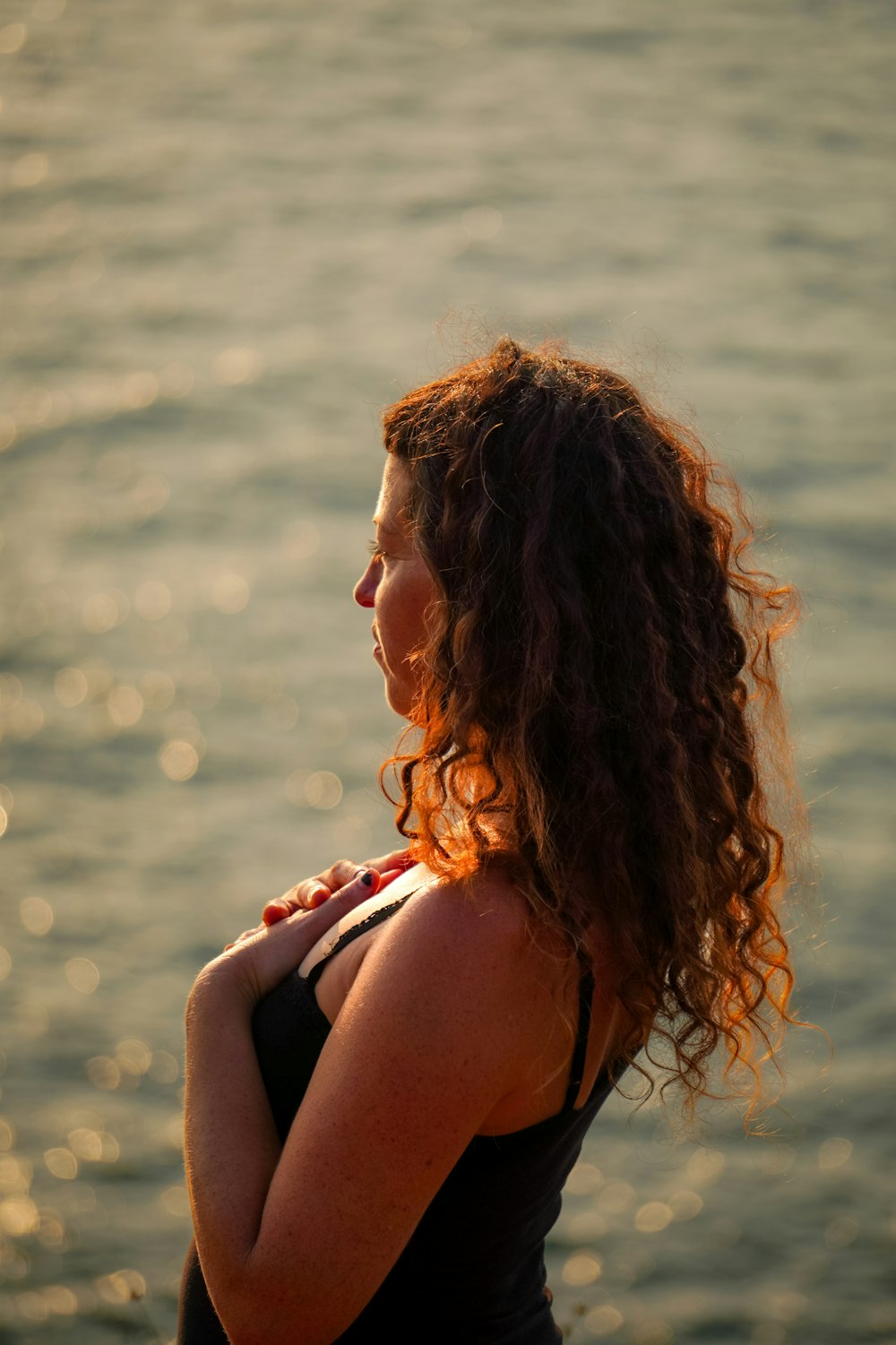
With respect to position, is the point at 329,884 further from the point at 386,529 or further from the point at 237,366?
the point at 237,366

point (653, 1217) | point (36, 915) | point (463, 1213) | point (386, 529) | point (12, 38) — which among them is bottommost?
point (653, 1217)

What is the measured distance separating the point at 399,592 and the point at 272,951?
528 mm

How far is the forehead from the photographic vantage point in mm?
1969

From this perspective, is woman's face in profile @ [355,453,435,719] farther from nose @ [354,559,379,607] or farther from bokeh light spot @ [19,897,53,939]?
bokeh light spot @ [19,897,53,939]

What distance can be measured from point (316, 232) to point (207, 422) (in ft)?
15.6

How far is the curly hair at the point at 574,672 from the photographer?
1.79 meters

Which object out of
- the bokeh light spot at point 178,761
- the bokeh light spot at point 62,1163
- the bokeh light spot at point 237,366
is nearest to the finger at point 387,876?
the bokeh light spot at point 62,1163

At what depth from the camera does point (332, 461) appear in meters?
13.2

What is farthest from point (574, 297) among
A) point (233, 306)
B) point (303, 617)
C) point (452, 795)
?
point (452, 795)

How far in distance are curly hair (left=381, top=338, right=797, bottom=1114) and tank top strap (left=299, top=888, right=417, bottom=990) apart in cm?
10

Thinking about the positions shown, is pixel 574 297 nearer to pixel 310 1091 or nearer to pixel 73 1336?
pixel 73 1336

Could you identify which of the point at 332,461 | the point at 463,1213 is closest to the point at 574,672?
the point at 463,1213

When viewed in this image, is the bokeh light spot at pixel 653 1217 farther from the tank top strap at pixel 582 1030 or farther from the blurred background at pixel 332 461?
the tank top strap at pixel 582 1030

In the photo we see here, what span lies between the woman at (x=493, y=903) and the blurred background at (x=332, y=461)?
0.61 meters
